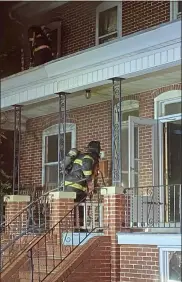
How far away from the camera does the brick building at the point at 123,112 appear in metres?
8.45

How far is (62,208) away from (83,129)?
2382 millimetres

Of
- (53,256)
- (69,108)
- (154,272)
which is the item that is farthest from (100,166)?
(154,272)

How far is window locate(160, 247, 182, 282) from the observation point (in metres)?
7.94

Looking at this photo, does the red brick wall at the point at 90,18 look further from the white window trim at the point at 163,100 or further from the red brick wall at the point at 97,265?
the red brick wall at the point at 97,265

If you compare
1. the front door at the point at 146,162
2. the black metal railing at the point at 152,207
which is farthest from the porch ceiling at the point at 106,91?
the black metal railing at the point at 152,207

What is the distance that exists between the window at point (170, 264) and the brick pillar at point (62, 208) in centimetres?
229

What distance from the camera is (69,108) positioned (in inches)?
482

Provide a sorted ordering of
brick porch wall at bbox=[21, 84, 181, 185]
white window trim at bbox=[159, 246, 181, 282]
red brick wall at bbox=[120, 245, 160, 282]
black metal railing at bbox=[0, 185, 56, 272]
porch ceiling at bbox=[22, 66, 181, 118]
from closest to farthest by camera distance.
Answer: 1. white window trim at bbox=[159, 246, 181, 282]
2. red brick wall at bbox=[120, 245, 160, 282]
3. porch ceiling at bbox=[22, 66, 181, 118]
4. black metal railing at bbox=[0, 185, 56, 272]
5. brick porch wall at bbox=[21, 84, 181, 185]

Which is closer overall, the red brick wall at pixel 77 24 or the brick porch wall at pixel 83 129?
the brick porch wall at pixel 83 129

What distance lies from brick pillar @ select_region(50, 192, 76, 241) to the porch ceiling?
1989mm

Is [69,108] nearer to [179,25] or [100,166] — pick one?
[100,166]

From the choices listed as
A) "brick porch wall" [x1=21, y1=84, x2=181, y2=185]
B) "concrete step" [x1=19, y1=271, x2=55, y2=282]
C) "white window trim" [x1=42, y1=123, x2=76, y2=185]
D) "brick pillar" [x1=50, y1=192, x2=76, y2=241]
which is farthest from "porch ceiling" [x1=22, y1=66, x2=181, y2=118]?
"concrete step" [x1=19, y1=271, x2=55, y2=282]

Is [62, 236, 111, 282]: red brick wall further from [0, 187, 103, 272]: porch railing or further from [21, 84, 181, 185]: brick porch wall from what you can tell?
[21, 84, 181, 185]: brick porch wall

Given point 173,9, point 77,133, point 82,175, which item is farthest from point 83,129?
point 173,9
